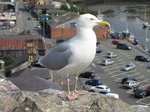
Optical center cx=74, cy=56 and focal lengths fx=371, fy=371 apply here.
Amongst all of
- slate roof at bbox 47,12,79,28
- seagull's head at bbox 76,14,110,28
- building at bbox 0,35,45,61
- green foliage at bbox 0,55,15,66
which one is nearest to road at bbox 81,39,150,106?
building at bbox 0,35,45,61

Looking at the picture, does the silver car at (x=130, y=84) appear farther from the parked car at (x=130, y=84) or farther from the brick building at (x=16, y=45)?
the brick building at (x=16, y=45)

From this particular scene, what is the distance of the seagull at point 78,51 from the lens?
253 inches

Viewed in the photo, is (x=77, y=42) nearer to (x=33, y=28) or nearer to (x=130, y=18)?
(x=33, y=28)

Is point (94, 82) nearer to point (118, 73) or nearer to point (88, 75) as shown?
point (88, 75)

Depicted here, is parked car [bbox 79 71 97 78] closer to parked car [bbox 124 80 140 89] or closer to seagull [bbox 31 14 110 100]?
parked car [bbox 124 80 140 89]

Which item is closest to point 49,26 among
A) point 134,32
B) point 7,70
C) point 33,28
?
point 33,28

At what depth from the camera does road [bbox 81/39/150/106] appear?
25.4 meters

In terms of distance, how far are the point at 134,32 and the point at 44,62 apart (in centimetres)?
5147

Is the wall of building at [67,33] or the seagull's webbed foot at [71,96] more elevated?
→ the seagull's webbed foot at [71,96]

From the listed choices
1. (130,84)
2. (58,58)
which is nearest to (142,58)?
(130,84)

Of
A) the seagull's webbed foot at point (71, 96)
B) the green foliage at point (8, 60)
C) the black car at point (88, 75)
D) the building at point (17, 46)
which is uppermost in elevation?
the seagull's webbed foot at point (71, 96)

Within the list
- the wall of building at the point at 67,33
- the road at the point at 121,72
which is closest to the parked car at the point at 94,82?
the road at the point at 121,72

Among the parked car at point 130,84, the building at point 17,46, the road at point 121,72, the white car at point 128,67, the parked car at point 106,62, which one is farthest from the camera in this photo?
the parked car at point 106,62

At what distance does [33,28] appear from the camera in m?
56.3
